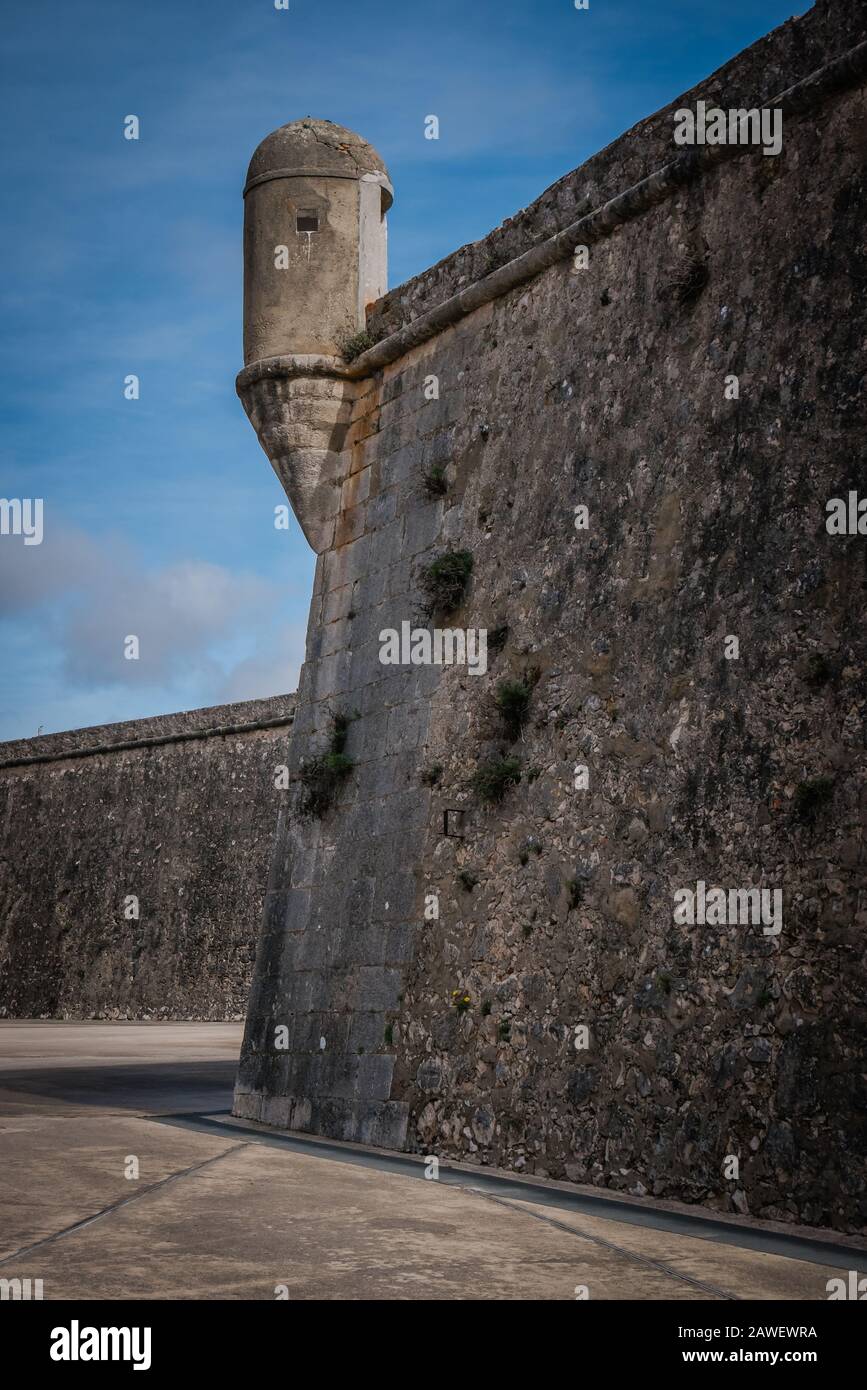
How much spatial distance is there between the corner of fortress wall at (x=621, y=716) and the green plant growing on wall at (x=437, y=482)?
0.07m

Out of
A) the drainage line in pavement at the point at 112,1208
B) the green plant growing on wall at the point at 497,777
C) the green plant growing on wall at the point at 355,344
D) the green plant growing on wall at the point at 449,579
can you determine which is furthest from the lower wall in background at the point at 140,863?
the drainage line in pavement at the point at 112,1208

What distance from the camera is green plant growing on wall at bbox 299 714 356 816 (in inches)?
418

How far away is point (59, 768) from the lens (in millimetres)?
30406

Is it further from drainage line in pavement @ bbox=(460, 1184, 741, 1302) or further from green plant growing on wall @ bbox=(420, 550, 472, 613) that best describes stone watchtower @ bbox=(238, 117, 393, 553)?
drainage line in pavement @ bbox=(460, 1184, 741, 1302)

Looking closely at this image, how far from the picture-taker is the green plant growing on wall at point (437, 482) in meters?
10.2

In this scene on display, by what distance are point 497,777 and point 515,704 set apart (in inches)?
18.4

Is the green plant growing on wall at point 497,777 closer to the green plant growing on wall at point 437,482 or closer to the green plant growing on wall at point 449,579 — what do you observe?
the green plant growing on wall at point 449,579

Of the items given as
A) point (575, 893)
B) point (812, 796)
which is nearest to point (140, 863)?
point (575, 893)

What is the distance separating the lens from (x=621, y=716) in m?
7.89

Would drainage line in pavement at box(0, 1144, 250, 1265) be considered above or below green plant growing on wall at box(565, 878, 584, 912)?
below

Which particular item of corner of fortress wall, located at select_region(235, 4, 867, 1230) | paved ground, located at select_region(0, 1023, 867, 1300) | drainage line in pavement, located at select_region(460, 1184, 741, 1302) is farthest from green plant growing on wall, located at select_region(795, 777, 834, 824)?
drainage line in pavement, located at select_region(460, 1184, 741, 1302)

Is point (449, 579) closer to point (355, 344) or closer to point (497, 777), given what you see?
point (497, 777)

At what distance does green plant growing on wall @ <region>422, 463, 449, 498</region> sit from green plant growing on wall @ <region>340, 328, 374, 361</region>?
5.12ft
